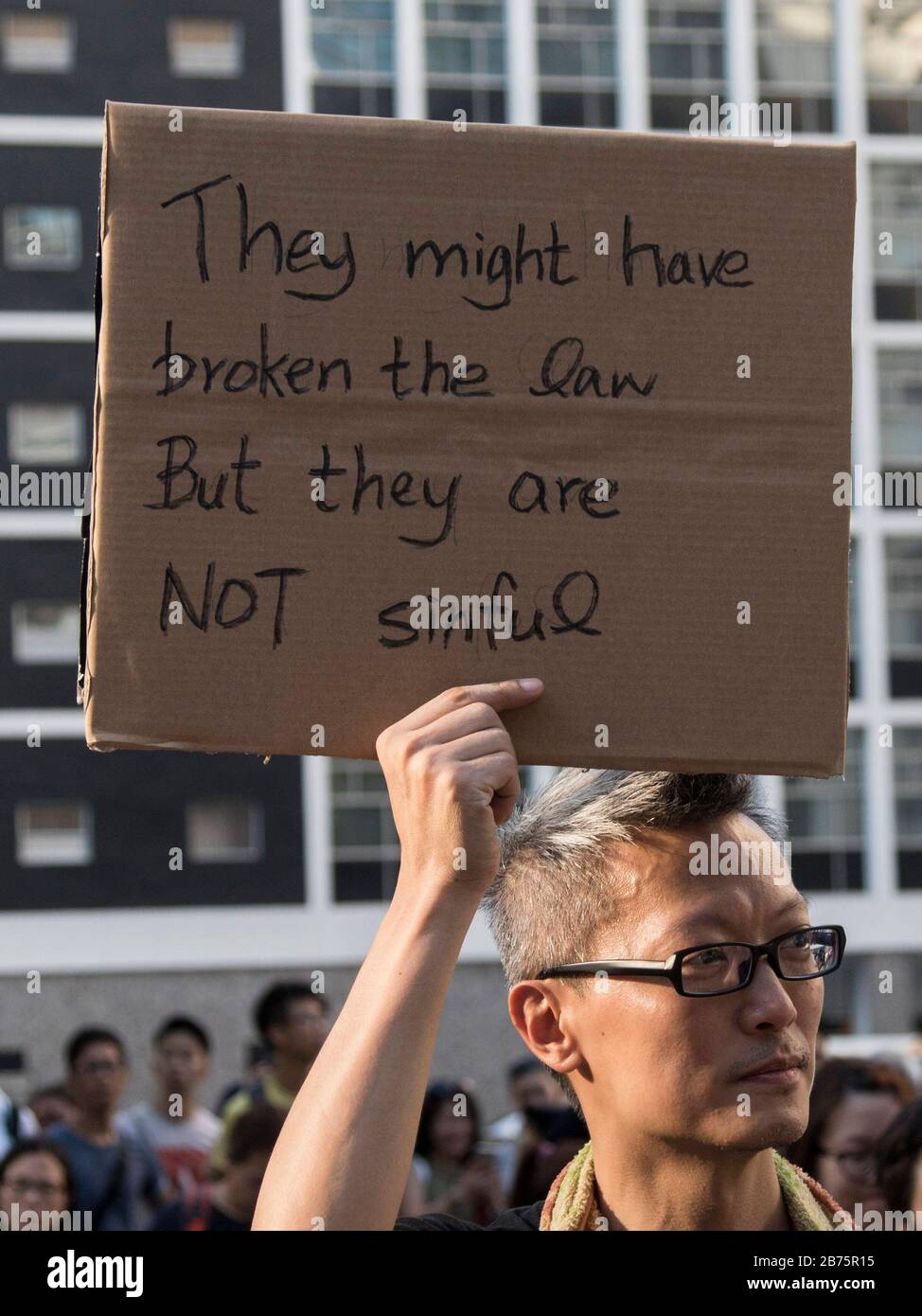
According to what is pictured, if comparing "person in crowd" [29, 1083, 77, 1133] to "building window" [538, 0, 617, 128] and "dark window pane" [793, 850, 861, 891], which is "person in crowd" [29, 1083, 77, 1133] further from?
"building window" [538, 0, 617, 128]

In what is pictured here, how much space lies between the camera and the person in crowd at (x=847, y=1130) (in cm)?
385

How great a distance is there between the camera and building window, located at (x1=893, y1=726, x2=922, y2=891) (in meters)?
22.8

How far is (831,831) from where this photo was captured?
22.8m

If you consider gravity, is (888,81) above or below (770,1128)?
above

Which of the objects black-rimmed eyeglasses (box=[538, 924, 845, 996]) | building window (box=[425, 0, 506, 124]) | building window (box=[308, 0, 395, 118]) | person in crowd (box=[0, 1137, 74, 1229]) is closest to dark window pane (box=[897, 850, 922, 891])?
building window (box=[425, 0, 506, 124])

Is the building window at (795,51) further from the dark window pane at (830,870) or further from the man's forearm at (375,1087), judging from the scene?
the man's forearm at (375,1087)

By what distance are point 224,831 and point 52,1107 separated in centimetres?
1547

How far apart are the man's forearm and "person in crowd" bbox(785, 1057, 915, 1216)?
2.29 meters

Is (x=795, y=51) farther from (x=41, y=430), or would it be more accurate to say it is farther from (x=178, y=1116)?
(x=178, y=1116)

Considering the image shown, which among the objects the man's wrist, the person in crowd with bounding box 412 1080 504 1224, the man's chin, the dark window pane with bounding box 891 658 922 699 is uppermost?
the dark window pane with bounding box 891 658 922 699

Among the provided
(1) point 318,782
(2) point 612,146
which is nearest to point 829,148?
(2) point 612,146

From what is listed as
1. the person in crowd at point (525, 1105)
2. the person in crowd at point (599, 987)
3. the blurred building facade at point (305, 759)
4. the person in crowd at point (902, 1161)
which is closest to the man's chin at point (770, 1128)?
the person in crowd at point (599, 987)

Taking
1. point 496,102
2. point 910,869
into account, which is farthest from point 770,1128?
point 496,102
